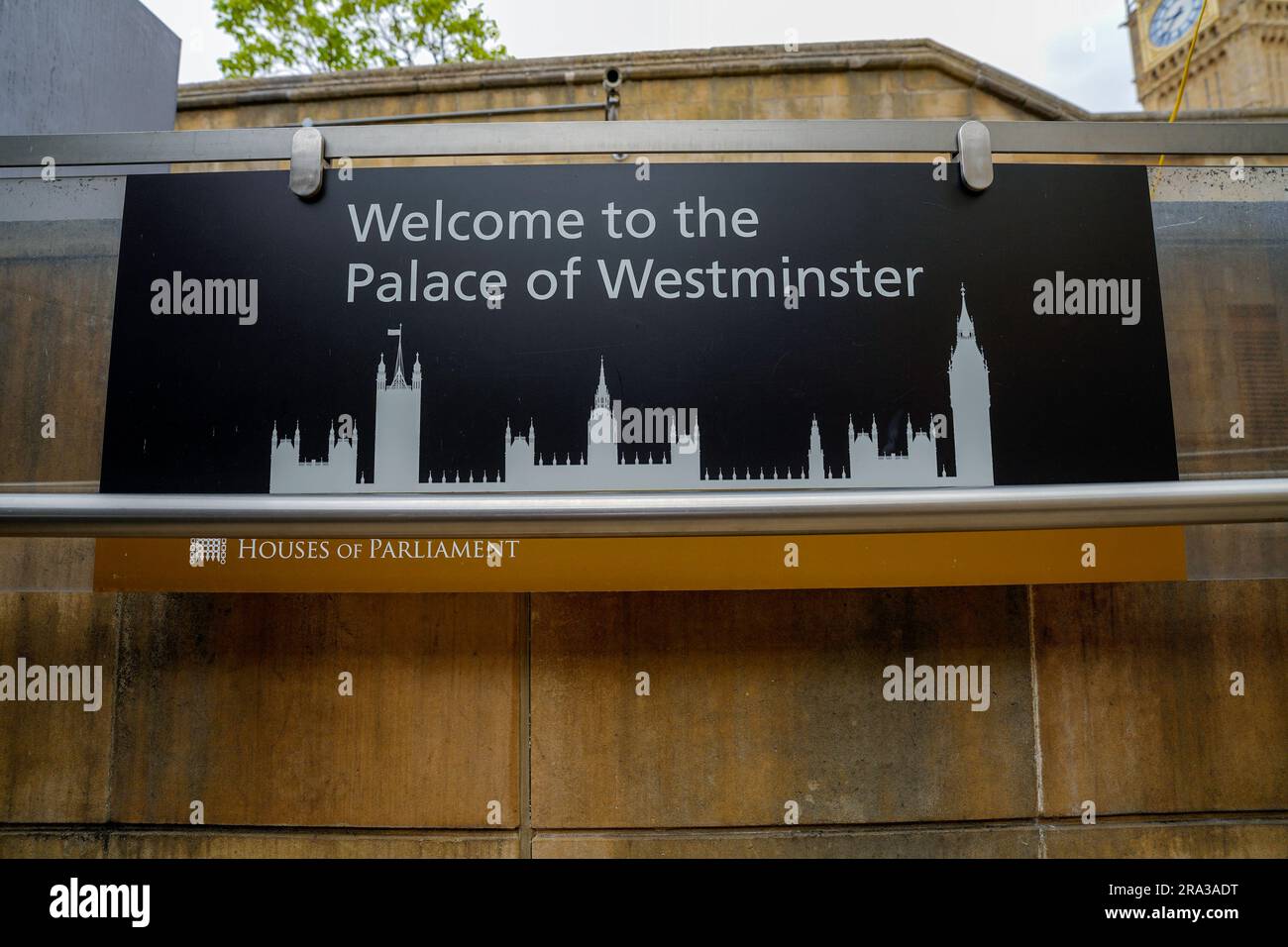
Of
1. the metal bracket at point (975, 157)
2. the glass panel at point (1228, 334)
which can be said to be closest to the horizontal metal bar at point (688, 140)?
the metal bracket at point (975, 157)

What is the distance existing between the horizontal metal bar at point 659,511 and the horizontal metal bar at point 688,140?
131cm

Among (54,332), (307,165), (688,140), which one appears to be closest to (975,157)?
(688,140)

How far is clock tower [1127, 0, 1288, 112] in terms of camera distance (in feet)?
143

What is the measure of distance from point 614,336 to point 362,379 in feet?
3.08

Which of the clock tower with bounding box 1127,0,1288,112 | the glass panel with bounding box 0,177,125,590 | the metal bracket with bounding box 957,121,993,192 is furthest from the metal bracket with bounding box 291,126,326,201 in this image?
the clock tower with bounding box 1127,0,1288,112

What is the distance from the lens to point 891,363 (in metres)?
2.60

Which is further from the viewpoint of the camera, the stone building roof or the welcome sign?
the stone building roof

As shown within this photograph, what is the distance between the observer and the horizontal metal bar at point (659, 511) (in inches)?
95.3

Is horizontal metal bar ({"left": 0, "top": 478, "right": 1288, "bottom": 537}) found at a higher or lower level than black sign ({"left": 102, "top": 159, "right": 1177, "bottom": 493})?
lower

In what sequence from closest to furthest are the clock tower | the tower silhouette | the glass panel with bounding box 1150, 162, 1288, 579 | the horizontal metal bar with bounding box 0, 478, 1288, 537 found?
the horizontal metal bar with bounding box 0, 478, 1288, 537 → the tower silhouette → the glass panel with bounding box 1150, 162, 1288, 579 → the clock tower

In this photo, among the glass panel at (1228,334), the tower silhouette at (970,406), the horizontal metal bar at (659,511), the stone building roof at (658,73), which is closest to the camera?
the horizontal metal bar at (659,511)

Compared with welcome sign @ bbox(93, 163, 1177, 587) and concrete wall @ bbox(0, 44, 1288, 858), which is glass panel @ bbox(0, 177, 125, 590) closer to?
concrete wall @ bbox(0, 44, 1288, 858)

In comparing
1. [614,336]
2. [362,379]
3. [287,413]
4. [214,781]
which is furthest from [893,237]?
[214,781]

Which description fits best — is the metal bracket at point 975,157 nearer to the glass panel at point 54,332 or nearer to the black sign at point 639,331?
the black sign at point 639,331
